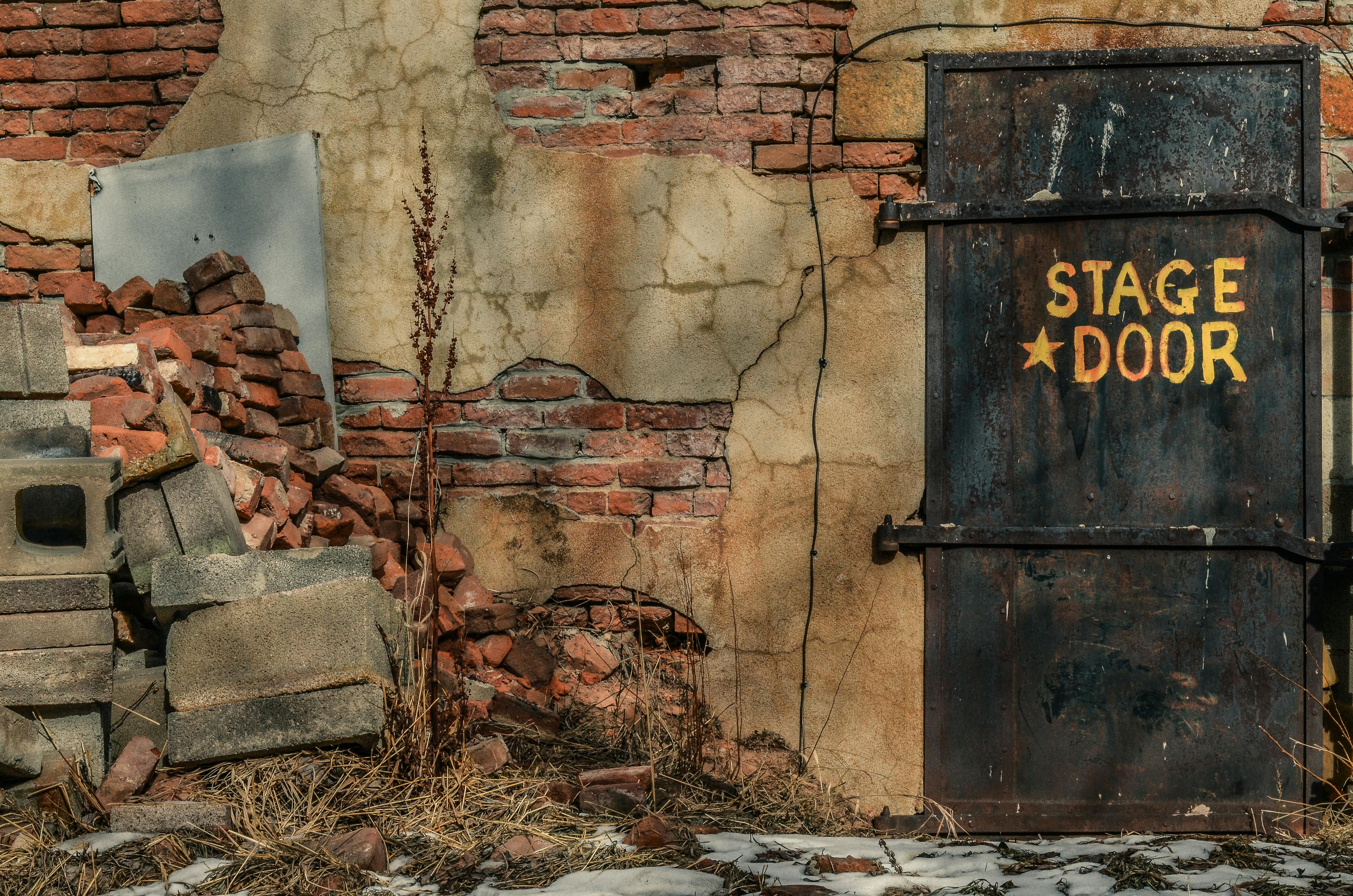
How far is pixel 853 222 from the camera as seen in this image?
328 centimetres

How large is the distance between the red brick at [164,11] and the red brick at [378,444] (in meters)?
1.47

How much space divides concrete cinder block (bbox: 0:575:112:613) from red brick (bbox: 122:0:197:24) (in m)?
1.98

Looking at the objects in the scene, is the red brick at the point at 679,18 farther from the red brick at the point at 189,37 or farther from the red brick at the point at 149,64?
the red brick at the point at 149,64

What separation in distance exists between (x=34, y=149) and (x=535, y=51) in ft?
5.62

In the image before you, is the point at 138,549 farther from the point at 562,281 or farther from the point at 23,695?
the point at 562,281

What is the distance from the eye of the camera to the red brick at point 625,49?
10.9 feet

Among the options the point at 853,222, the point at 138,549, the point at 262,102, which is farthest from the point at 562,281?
the point at 138,549

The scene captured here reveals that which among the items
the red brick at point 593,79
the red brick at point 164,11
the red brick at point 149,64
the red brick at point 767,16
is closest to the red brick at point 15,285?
the red brick at point 149,64

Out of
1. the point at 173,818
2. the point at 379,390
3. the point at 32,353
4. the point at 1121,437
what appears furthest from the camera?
the point at 379,390

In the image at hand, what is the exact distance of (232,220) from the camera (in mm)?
3420

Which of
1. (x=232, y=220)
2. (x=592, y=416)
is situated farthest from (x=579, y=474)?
(x=232, y=220)

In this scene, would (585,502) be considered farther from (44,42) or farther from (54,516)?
(44,42)

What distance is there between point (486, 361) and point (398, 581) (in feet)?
2.45

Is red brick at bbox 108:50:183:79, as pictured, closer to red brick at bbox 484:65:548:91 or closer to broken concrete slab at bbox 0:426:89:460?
red brick at bbox 484:65:548:91
